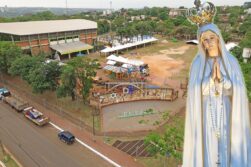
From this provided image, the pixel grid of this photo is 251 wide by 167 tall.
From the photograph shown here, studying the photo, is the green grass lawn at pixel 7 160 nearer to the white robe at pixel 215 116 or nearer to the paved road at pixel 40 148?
the paved road at pixel 40 148

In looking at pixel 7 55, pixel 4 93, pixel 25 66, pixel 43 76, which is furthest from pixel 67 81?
pixel 7 55

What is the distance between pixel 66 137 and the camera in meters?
25.0

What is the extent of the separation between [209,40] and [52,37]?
6099cm

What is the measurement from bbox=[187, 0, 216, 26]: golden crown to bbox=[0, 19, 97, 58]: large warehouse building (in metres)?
55.7

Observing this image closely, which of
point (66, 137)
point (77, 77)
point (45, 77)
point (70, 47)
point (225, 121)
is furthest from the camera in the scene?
point (70, 47)

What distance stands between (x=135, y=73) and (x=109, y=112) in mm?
15292

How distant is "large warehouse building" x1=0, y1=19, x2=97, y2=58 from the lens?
192 feet

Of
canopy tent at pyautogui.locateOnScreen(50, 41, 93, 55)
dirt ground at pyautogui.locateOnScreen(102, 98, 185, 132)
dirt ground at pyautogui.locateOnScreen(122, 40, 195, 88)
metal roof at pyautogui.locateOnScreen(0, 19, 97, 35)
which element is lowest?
dirt ground at pyautogui.locateOnScreen(102, 98, 185, 132)

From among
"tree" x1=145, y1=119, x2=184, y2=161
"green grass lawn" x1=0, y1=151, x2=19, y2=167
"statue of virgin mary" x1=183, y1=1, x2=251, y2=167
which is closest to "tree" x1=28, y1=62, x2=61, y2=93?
"green grass lawn" x1=0, y1=151, x2=19, y2=167

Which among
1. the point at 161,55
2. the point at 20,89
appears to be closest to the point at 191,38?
the point at 161,55

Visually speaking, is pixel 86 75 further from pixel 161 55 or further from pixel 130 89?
pixel 161 55

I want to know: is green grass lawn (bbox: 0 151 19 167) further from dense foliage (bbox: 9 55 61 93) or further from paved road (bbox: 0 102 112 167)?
dense foliage (bbox: 9 55 61 93)

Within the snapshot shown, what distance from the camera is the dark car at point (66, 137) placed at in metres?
24.9

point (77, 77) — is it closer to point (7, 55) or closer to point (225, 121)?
point (7, 55)
